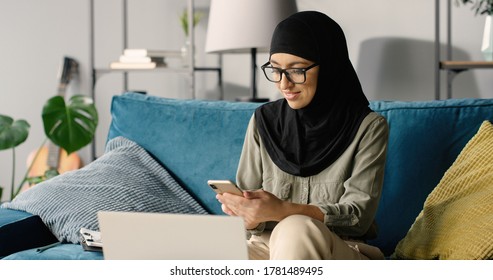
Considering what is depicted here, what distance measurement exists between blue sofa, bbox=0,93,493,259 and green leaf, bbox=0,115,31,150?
38.3 inches

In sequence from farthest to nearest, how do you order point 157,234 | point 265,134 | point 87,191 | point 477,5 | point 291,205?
point 477,5
point 87,191
point 265,134
point 291,205
point 157,234

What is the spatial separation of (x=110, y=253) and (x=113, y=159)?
3.29 ft

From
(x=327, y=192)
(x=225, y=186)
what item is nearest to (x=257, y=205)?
(x=225, y=186)

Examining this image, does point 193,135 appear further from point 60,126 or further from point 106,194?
point 60,126

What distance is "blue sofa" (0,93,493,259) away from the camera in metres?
1.99

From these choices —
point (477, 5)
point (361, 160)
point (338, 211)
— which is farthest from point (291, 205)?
point (477, 5)

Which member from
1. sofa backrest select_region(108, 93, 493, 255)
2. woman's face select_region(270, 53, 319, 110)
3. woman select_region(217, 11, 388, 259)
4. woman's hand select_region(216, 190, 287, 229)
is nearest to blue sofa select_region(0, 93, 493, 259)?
sofa backrest select_region(108, 93, 493, 255)

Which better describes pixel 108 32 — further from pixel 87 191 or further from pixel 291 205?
pixel 291 205

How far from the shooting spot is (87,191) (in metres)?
2.20

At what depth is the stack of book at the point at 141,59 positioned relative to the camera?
372 centimetres

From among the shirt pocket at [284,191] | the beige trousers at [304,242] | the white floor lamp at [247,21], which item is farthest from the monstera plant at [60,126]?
the beige trousers at [304,242]

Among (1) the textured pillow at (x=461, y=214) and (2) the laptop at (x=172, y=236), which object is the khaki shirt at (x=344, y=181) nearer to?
(1) the textured pillow at (x=461, y=214)

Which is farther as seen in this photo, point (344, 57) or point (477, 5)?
point (477, 5)

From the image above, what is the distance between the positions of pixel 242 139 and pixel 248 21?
0.99m
